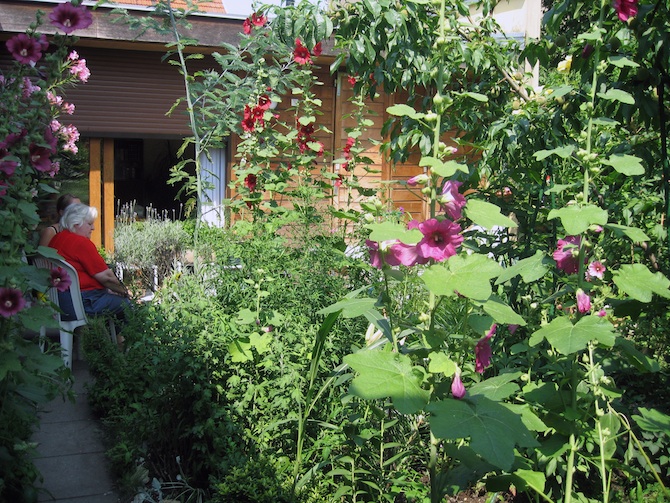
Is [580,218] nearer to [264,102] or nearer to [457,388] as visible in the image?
[457,388]

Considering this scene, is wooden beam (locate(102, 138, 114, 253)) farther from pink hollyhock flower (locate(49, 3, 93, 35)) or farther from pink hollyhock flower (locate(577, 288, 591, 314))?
pink hollyhock flower (locate(577, 288, 591, 314))

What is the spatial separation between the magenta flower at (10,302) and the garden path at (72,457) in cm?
63

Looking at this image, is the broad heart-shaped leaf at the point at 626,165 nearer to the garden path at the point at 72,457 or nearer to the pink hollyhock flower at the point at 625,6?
the pink hollyhock flower at the point at 625,6

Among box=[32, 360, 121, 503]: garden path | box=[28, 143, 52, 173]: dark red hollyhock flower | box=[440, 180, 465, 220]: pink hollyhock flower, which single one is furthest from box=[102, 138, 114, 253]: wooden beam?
box=[440, 180, 465, 220]: pink hollyhock flower

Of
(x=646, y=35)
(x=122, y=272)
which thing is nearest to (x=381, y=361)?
(x=646, y=35)

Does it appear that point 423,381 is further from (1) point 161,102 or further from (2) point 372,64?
(1) point 161,102

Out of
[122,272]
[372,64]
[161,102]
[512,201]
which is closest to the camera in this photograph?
[512,201]

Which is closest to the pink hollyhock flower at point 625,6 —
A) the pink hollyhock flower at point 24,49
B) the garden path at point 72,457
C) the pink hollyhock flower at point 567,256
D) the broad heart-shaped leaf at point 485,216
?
the pink hollyhock flower at point 567,256

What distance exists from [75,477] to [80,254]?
2.28 meters

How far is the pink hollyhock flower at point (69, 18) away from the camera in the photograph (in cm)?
267

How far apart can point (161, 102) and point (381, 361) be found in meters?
6.92

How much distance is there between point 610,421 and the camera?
6.86ft

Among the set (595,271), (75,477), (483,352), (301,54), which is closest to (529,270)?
(483,352)

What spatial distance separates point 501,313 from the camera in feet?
5.84
